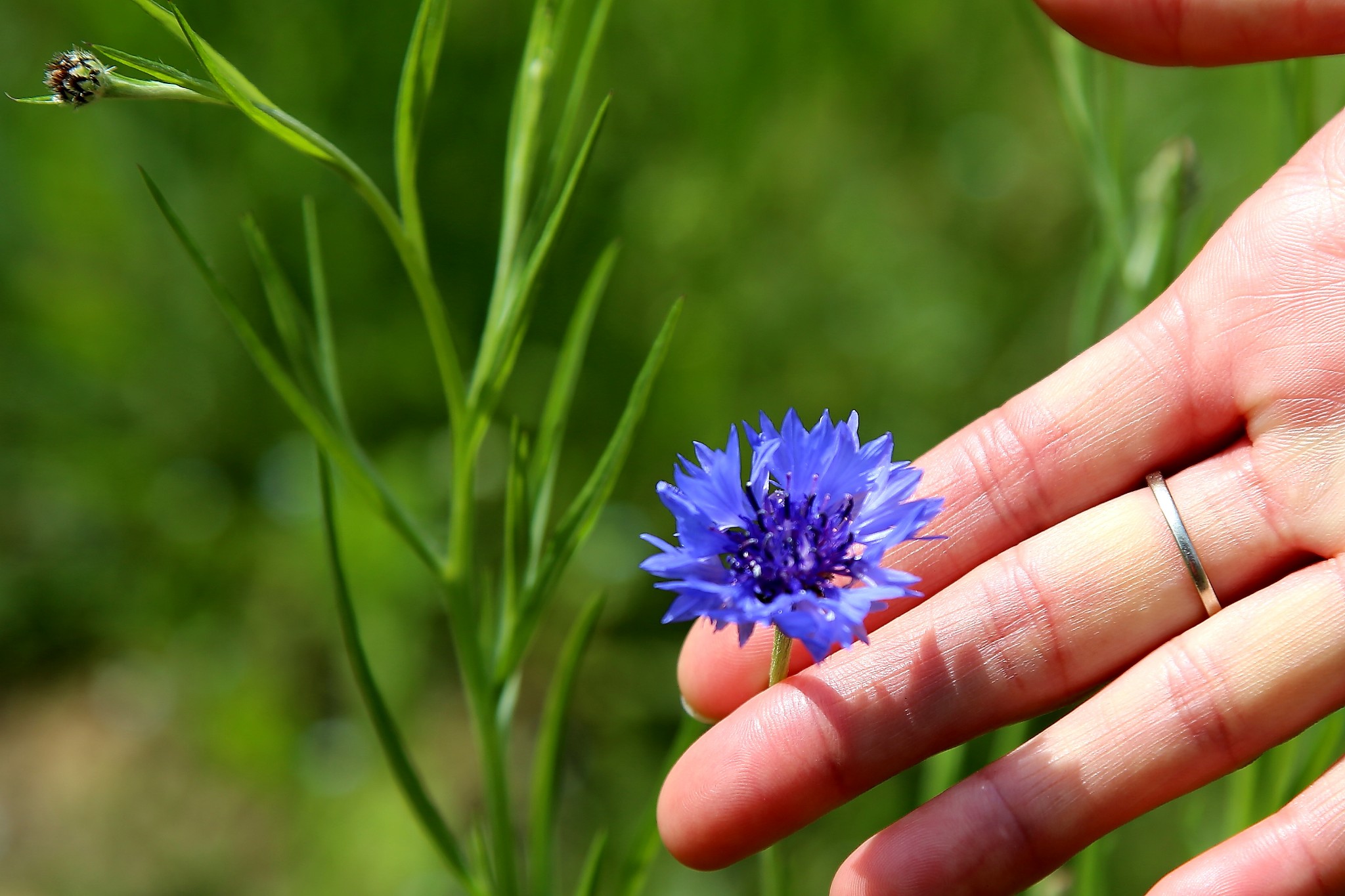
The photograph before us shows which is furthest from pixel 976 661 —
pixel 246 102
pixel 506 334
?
pixel 246 102

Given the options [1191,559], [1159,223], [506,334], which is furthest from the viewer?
[1159,223]

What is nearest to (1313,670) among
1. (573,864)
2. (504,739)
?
(504,739)

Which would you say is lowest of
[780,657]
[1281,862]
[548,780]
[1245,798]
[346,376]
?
[1245,798]

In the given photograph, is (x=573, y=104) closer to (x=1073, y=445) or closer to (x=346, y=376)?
(x=1073, y=445)

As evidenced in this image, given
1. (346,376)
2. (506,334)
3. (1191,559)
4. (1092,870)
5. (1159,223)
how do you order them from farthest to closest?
(346,376) < (1159,223) < (1092,870) < (1191,559) < (506,334)

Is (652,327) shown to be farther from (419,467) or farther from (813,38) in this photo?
(813,38)

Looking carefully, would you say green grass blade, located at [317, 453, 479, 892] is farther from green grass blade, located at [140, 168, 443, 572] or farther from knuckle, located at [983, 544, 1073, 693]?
knuckle, located at [983, 544, 1073, 693]

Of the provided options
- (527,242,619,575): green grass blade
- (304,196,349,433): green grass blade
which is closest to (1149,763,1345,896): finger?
(527,242,619,575): green grass blade
